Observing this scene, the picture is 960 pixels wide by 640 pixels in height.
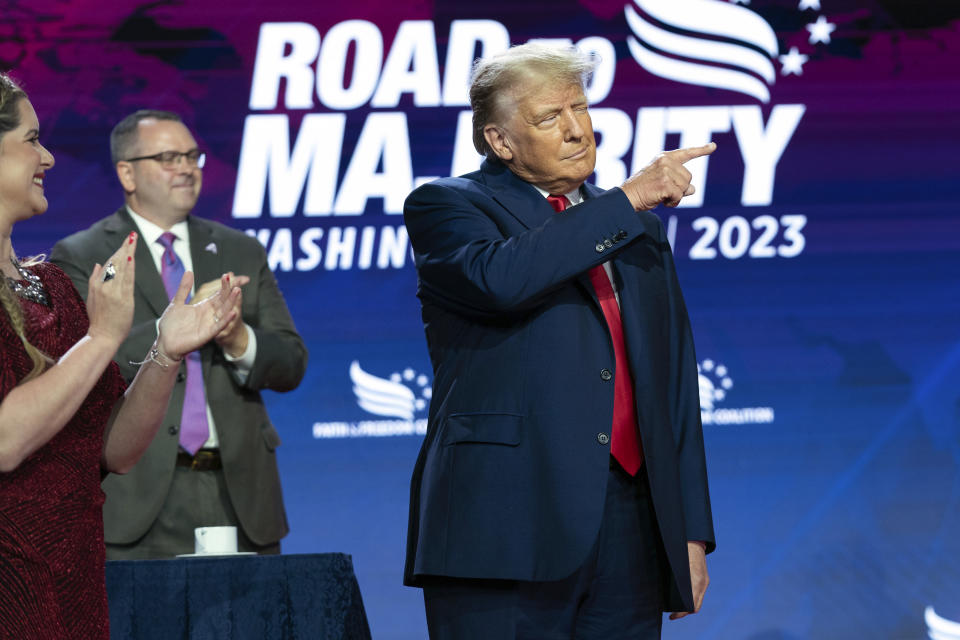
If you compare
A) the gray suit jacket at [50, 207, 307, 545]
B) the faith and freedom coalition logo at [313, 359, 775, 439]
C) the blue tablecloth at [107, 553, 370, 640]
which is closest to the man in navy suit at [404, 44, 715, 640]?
the blue tablecloth at [107, 553, 370, 640]

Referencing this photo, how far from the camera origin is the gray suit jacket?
11.4 feet

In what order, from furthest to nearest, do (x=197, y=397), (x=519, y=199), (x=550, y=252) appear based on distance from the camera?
1. (x=197, y=397)
2. (x=519, y=199)
3. (x=550, y=252)

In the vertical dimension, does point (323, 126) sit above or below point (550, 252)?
above

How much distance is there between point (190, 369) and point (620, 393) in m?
1.80

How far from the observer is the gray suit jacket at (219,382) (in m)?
3.47

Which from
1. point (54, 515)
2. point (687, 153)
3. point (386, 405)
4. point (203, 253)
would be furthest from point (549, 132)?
point (386, 405)

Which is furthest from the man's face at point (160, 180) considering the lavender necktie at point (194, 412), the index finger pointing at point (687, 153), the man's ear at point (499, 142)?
the index finger pointing at point (687, 153)

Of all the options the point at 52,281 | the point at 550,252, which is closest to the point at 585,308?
the point at 550,252

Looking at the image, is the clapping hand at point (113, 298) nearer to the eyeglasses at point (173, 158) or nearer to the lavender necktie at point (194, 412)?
the lavender necktie at point (194, 412)

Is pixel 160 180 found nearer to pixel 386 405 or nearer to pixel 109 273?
pixel 386 405

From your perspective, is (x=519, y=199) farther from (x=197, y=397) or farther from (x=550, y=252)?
(x=197, y=397)

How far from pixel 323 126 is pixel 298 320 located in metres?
0.78

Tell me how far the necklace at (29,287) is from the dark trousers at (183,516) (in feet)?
5.18

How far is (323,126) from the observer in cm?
492
